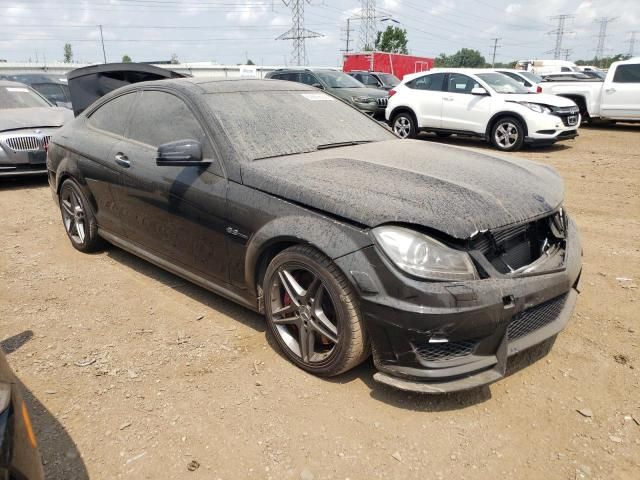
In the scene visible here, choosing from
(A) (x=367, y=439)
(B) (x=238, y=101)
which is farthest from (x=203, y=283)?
(A) (x=367, y=439)

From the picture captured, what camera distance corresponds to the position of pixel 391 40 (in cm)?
6462

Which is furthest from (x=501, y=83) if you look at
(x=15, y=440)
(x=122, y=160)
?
(x=15, y=440)

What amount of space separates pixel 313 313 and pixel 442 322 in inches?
28.3

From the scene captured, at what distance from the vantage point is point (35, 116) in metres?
8.16

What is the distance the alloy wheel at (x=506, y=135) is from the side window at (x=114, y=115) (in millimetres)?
8235

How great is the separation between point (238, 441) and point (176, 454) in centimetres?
28

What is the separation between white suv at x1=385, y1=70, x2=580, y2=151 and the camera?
10188mm

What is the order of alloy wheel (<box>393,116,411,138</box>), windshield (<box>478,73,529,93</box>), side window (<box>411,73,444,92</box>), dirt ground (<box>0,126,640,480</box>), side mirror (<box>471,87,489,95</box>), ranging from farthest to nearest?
alloy wheel (<box>393,116,411,138</box>)
side window (<box>411,73,444,92</box>)
windshield (<box>478,73,529,93</box>)
side mirror (<box>471,87,489,95</box>)
dirt ground (<box>0,126,640,480</box>)

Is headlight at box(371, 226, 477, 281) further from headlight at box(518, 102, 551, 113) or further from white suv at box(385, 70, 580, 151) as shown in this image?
headlight at box(518, 102, 551, 113)

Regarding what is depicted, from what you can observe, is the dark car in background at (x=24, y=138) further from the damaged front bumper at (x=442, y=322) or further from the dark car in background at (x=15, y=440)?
the dark car in background at (x=15, y=440)

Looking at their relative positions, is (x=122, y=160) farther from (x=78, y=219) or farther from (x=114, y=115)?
(x=78, y=219)

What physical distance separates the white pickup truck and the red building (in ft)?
57.9

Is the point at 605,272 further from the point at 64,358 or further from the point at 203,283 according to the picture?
the point at 64,358

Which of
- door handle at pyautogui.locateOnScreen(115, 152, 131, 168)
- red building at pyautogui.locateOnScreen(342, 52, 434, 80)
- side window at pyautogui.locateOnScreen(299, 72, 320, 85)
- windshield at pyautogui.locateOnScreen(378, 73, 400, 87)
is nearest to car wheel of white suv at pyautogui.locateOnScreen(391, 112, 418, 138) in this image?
side window at pyautogui.locateOnScreen(299, 72, 320, 85)
